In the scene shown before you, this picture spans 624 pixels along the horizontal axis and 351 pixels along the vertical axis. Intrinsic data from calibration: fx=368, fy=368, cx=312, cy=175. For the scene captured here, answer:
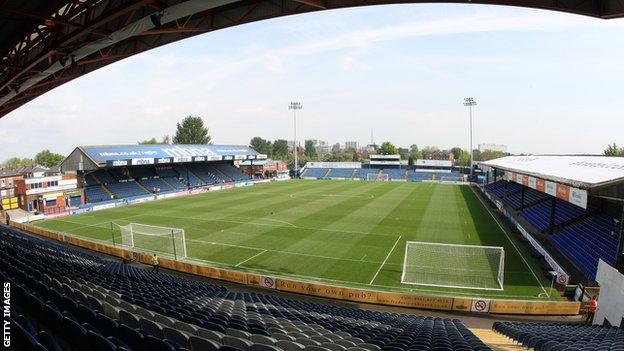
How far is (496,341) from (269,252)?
16.7 m

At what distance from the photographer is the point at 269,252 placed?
26625 millimetres

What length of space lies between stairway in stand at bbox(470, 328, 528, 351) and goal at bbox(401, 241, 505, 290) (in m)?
5.34

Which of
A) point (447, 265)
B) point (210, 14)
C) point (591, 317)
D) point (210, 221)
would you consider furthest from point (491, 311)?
point (210, 221)

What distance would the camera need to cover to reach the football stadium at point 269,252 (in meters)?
7.19

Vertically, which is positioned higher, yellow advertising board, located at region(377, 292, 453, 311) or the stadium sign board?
the stadium sign board

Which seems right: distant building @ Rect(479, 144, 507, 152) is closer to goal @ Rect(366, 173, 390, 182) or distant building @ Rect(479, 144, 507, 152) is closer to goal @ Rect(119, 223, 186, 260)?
goal @ Rect(366, 173, 390, 182)

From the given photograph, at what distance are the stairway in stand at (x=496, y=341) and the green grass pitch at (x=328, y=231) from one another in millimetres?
4957

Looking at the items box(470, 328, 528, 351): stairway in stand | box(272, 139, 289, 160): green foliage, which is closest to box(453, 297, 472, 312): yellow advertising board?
box(470, 328, 528, 351): stairway in stand

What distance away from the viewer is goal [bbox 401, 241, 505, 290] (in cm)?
2077

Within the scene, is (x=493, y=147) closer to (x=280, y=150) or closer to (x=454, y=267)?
(x=280, y=150)

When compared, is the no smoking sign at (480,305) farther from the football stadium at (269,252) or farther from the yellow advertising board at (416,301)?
the yellow advertising board at (416,301)

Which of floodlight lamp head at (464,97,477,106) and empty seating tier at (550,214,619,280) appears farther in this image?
floodlight lamp head at (464,97,477,106)

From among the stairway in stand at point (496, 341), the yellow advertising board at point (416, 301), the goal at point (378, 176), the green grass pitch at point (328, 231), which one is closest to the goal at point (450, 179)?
the goal at point (378, 176)

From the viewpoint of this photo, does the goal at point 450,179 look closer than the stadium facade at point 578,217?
No
